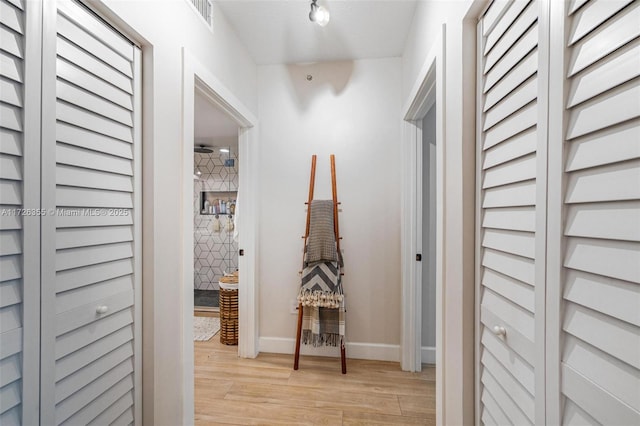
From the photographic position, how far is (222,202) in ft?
16.0

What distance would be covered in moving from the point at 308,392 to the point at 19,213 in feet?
6.14

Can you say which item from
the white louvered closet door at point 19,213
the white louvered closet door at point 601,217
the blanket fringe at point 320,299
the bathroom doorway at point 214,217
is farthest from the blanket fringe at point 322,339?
the bathroom doorway at point 214,217

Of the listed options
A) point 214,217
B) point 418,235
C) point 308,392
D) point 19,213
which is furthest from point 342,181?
point 214,217

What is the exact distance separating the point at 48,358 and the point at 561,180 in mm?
1376

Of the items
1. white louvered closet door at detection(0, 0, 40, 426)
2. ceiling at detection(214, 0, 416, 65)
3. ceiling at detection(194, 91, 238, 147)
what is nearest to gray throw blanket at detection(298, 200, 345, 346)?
ceiling at detection(214, 0, 416, 65)

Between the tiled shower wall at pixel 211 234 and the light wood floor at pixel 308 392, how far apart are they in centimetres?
250

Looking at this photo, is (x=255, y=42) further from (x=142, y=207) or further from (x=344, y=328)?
(x=344, y=328)

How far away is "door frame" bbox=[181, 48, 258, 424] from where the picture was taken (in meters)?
1.45

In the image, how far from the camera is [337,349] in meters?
2.48

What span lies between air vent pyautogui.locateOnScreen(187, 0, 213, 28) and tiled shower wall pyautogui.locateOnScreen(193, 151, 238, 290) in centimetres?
323

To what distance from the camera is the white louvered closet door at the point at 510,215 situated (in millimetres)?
689

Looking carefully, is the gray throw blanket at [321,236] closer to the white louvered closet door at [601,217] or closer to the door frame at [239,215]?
the door frame at [239,215]

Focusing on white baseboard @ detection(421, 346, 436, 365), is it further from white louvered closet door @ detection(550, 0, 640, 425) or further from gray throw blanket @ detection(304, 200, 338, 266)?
white louvered closet door @ detection(550, 0, 640, 425)

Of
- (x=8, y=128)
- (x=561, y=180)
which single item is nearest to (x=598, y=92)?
(x=561, y=180)
